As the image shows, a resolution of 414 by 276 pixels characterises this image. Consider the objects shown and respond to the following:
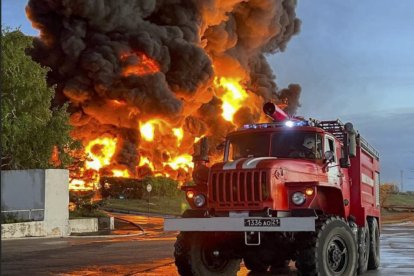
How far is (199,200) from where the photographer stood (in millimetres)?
9219

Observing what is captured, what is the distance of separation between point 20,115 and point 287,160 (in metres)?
19.1

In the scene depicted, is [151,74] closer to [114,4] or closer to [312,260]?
[114,4]

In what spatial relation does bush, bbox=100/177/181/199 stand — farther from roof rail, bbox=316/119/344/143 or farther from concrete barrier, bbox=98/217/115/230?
roof rail, bbox=316/119/344/143

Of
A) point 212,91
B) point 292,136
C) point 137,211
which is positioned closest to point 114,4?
point 212,91

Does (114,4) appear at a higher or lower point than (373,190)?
higher

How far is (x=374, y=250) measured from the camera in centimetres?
1219

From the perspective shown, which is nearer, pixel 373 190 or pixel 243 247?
pixel 243 247

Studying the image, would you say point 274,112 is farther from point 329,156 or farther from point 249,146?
point 329,156

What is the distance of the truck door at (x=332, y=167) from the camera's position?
31.8 feet

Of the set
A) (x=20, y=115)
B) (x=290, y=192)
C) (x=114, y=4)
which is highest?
(x=114, y=4)

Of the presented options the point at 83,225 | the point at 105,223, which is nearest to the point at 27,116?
the point at 83,225

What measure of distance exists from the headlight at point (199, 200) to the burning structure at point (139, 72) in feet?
130

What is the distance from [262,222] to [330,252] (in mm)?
1238

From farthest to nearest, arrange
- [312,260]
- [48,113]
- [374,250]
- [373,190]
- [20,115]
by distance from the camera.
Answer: [48,113], [20,115], [373,190], [374,250], [312,260]
